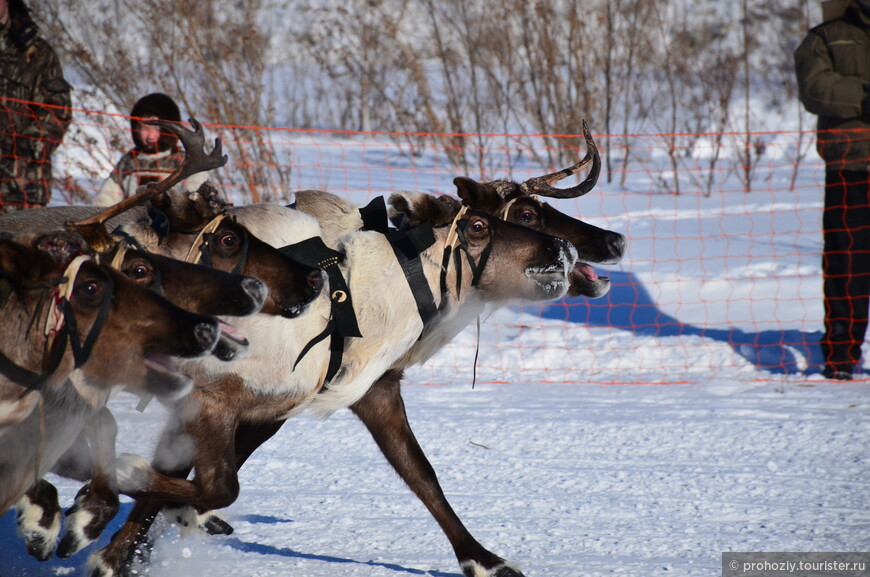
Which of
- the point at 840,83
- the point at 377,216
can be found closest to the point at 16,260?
the point at 377,216

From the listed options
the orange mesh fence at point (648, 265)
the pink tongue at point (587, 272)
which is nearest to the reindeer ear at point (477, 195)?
the pink tongue at point (587, 272)

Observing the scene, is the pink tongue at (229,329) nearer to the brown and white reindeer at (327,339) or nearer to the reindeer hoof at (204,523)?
the brown and white reindeer at (327,339)

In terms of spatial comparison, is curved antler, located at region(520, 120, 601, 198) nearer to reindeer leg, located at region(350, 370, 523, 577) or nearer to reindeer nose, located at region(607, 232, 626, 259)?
reindeer nose, located at region(607, 232, 626, 259)

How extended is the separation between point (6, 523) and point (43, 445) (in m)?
1.48

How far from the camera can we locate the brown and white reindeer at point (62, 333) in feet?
8.34

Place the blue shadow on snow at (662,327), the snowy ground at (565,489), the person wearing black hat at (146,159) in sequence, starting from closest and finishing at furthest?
1. the snowy ground at (565,489)
2. the person wearing black hat at (146,159)
3. the blue shadow on snow at (662,327)

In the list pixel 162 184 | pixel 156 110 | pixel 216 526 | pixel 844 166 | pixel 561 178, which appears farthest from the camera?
pixel 156 110

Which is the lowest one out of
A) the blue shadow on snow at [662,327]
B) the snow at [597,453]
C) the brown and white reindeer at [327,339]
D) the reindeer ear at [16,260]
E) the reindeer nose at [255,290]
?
the blue shadow on snow at [662,327]

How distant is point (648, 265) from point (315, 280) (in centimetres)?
604

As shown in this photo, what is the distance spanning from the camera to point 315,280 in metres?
3.23

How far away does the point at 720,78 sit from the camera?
13094 millimetres

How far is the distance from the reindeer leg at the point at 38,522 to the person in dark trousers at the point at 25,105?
3329 millimetres

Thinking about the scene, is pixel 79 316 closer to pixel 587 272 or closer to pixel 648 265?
pixel 587 272

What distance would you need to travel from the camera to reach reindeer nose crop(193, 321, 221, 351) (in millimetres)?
2574
